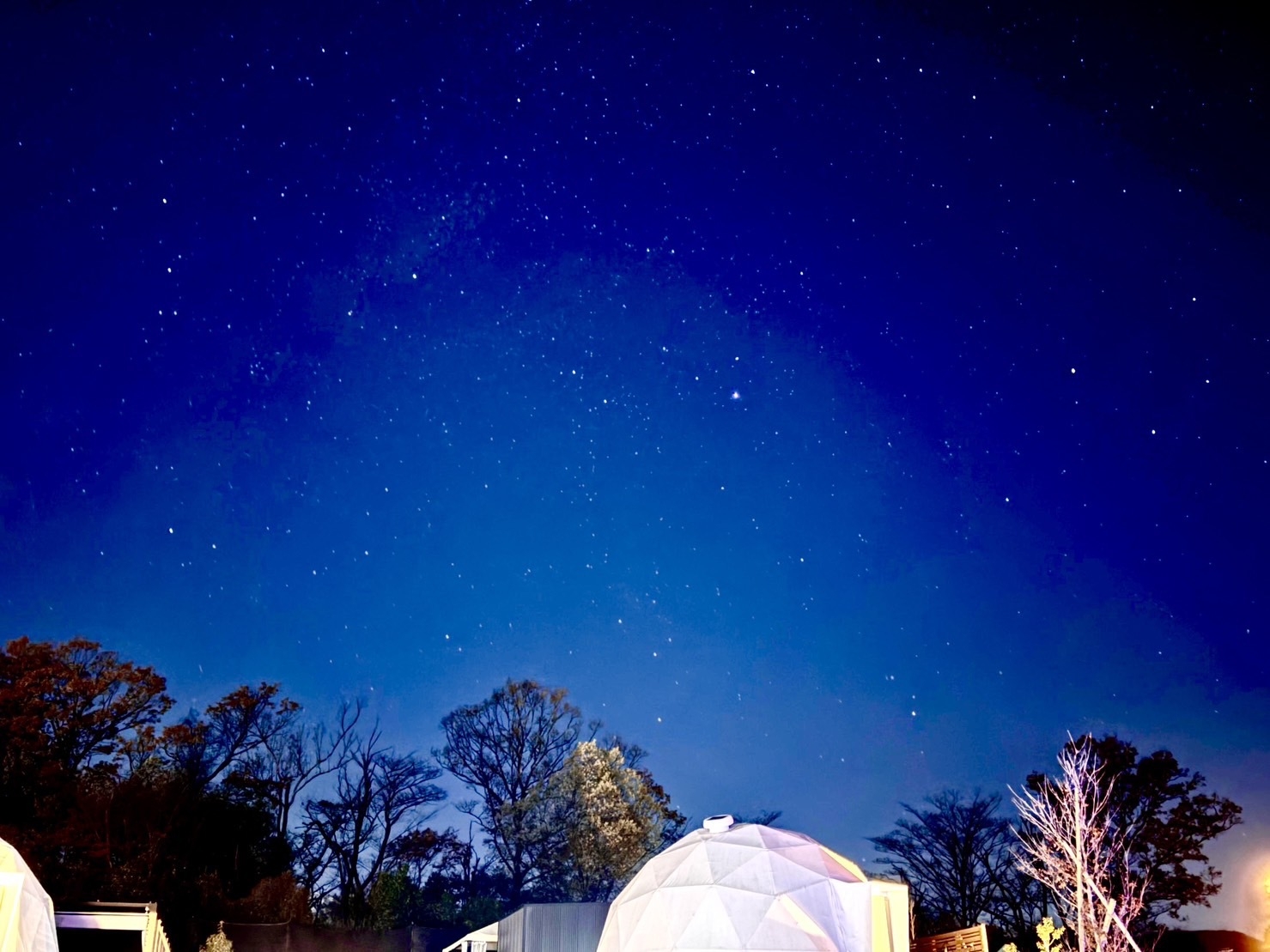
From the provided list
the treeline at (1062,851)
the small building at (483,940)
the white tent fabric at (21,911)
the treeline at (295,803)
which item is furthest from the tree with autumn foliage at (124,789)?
the treeline at (1062,851)

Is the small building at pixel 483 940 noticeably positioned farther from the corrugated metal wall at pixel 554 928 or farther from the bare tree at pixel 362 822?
the bare tree at pixel 362 822

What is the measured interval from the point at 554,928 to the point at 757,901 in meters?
9.82

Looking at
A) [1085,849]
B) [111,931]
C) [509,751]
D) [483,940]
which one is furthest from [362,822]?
[1085,849]

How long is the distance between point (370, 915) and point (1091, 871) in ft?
56.1

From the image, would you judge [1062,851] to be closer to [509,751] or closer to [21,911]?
[509,751]

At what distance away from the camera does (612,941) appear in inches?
469

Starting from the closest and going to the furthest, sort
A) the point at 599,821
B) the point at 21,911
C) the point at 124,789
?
the point at 21,911 < the point at 124,789 < the point at 599,821

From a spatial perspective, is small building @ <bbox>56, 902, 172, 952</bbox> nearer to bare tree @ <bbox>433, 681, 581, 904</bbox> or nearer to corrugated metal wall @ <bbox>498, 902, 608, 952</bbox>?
corrugated metal wall @ <bbox>498, 902, 608, 952</bbox>

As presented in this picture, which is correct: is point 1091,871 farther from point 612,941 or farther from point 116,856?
point 116,856

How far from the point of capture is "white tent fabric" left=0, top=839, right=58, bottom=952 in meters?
11.1

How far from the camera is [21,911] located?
37.3ft

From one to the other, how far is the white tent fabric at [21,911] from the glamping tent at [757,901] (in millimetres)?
6510

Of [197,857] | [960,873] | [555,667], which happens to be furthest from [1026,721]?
[197,857]

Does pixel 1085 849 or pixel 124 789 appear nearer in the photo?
pixel 1085 849
